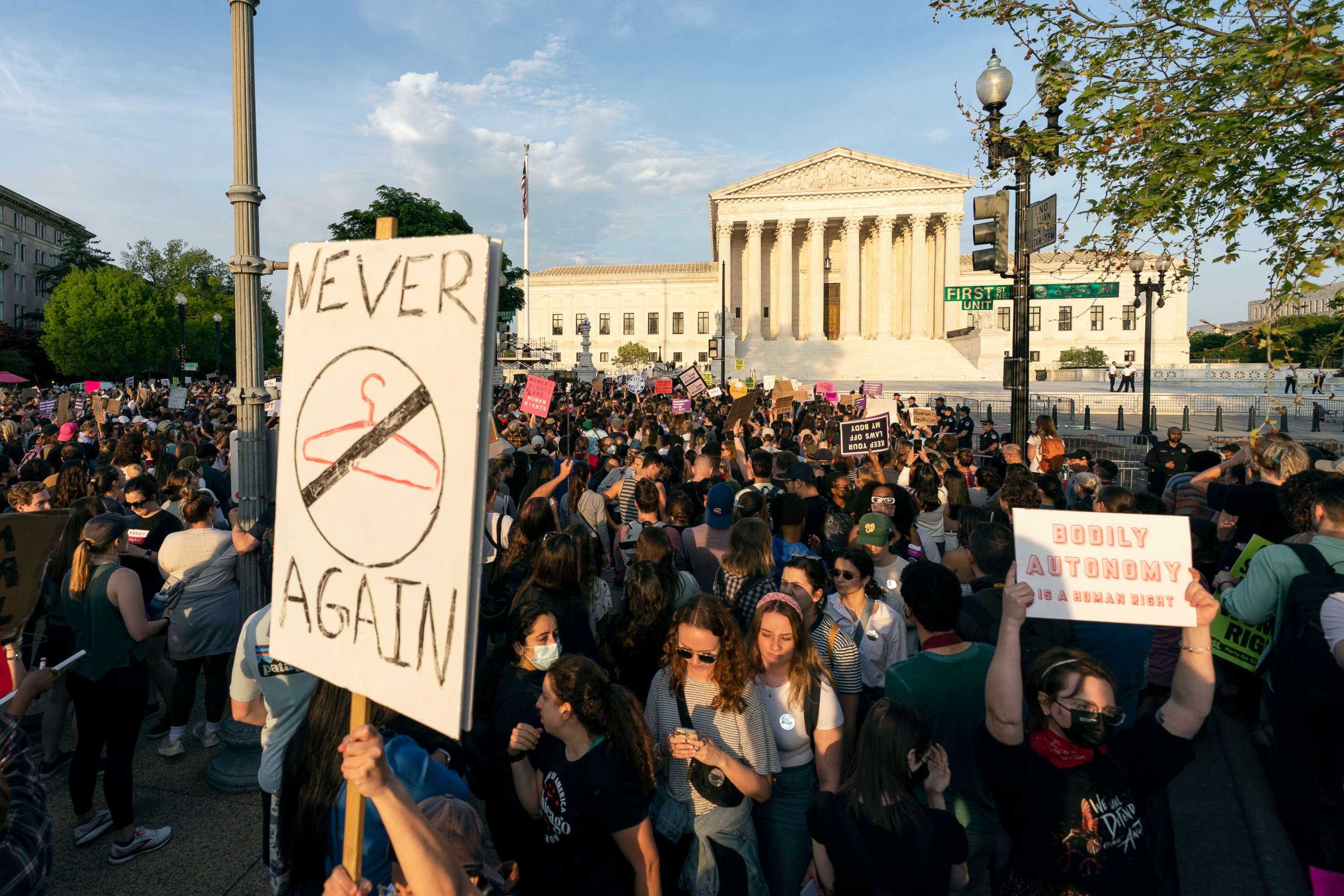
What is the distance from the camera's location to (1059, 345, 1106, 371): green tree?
66.6 metres

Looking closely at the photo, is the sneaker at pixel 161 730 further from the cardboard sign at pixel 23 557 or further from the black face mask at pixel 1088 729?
the black face mask at pixel 1088 729

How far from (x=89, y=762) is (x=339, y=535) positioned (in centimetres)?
307

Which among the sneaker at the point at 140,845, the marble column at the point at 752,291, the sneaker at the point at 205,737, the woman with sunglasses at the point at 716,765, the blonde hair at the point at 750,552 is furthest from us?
the marble column at the point at 752,291

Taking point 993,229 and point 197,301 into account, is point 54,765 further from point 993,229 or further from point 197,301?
point 197,301

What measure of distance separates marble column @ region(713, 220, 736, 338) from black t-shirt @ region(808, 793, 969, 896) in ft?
193

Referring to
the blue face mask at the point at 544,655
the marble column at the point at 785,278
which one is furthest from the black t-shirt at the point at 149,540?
the marble column at the point at 785,278

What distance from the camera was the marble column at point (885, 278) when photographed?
6419 centimetres

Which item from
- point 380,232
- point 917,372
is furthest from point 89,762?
point 917,372

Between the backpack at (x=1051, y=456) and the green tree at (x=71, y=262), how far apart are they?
68317mm

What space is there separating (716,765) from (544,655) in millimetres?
701

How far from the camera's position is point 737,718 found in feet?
8.91

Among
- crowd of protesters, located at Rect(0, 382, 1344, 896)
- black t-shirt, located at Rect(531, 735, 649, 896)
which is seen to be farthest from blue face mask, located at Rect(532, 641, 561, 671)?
black t-shirt, located at Rect(531, 735, 649, 896)

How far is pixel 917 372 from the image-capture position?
181ft

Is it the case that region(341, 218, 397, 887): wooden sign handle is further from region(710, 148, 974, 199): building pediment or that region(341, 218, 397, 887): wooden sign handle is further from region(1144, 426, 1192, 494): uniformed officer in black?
region(710, 148, 974, 199): building pediment
